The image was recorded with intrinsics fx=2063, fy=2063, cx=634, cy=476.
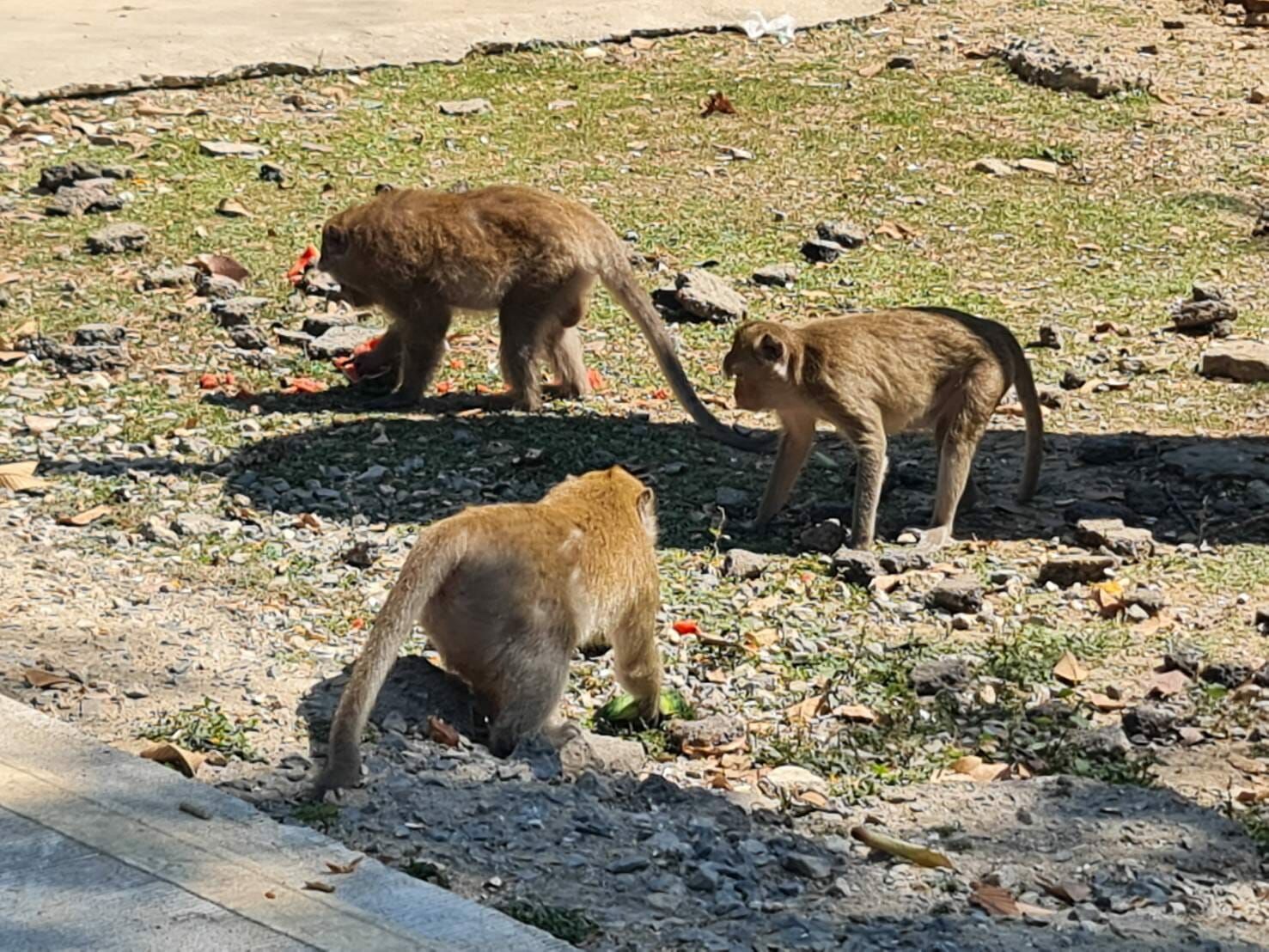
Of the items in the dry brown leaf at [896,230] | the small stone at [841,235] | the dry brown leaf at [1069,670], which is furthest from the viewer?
the dry brown leaf at [896,230]

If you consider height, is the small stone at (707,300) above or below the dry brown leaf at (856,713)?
above

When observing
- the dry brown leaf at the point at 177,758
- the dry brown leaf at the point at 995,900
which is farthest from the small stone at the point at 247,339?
the dry brown leaf at the point at 995,900

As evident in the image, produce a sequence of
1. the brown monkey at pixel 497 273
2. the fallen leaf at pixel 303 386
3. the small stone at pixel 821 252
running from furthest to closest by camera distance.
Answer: the small stone at pixel 821 252 < the fallen leaf at pixel 303 386 < the brown monkey at pixel 497 273

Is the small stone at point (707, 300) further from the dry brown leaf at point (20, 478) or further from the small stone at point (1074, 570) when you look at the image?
the dry brown leaf at point (20, 478)

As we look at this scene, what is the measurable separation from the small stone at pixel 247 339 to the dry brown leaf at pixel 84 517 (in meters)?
2.38

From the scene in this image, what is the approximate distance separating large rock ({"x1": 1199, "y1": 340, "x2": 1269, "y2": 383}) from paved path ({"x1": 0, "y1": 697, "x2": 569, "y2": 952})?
269 inches

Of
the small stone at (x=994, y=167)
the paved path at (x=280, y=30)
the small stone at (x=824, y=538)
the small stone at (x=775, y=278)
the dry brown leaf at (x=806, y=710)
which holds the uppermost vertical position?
the paved path at (x=280, y=30)

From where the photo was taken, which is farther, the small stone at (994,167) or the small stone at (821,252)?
the small stone at (994,167)

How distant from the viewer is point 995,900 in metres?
5.41

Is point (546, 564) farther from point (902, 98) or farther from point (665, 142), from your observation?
point (902, 98)

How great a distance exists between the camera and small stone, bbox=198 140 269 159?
13898 mm

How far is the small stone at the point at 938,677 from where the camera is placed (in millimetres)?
7461

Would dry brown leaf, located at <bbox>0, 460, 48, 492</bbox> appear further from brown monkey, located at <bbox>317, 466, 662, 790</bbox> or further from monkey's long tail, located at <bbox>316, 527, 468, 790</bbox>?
monkey's long tail, located at <bbox>316, 527, 468, 790</bbox>

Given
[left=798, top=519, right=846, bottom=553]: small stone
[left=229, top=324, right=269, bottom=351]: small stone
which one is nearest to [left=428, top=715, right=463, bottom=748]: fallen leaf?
[left=798, top=519, right=846, bottom=553]: small stone
